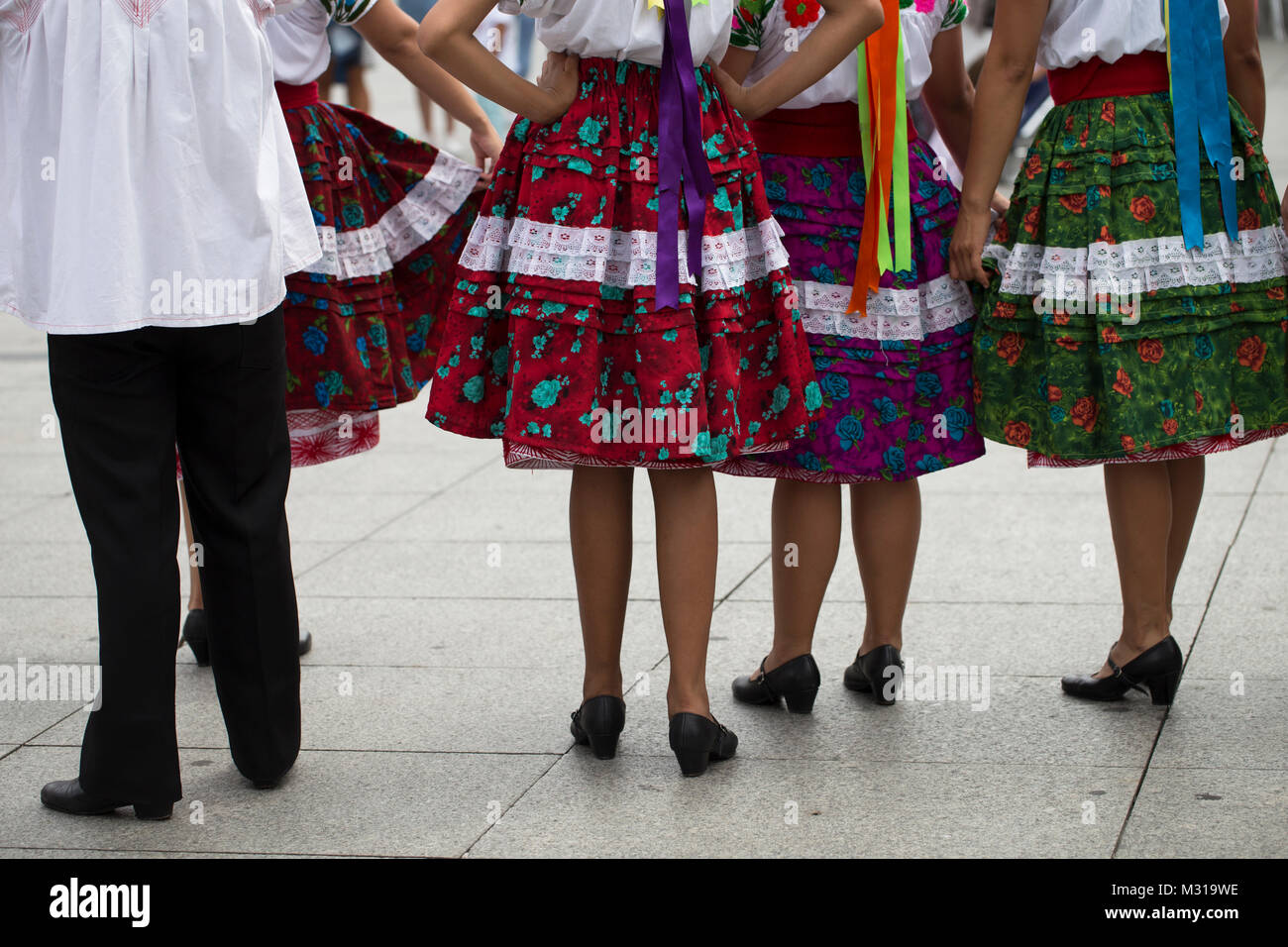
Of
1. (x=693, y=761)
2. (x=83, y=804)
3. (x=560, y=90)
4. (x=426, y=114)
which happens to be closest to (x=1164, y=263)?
(x=560, y=90)

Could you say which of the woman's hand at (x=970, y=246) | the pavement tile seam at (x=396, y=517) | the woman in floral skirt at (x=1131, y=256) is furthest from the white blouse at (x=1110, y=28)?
the pavement tile seam at (x=396, y=517)

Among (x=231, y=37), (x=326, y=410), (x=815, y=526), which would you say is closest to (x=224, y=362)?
(x=231, y=37)

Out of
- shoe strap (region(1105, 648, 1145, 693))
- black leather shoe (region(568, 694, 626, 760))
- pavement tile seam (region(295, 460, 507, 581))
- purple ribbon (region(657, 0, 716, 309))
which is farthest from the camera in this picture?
pavement tile seam (region(295, 460, 507, 581))

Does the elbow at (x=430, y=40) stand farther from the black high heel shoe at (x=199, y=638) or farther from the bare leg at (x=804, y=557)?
the black high heel shoe at (x=199, y=638)

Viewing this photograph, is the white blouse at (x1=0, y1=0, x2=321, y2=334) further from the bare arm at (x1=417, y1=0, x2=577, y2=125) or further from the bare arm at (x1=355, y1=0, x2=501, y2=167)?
the bare arm at (x1=355, y1=0, x2=501, y2=167)

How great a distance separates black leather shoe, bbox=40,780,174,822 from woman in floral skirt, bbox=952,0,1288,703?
6.23 ft

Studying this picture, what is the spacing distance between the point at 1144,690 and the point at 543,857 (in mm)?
1518

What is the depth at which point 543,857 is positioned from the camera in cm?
277

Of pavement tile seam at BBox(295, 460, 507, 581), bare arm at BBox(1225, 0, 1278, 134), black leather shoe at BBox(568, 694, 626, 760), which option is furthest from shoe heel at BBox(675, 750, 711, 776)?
pavement tile seam at BBox(295, 460, 507, 581)

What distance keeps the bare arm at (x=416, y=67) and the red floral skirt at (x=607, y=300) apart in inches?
30.8

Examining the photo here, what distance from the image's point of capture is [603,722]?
3.22 metres

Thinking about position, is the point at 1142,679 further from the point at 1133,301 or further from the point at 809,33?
the point at 809,33

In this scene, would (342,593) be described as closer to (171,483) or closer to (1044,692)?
(171,483)

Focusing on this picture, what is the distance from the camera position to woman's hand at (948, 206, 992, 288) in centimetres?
335
